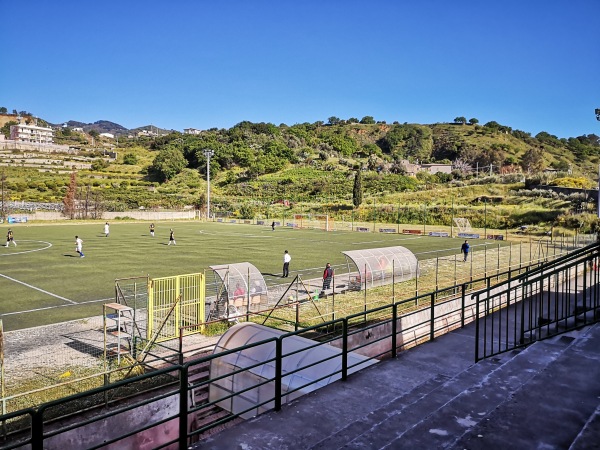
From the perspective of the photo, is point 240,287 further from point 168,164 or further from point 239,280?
point 168,164

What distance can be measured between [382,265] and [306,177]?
340 ft

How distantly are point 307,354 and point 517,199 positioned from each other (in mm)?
78190

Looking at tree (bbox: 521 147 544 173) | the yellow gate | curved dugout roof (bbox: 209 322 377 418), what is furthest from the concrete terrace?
tree (bbox: 521 147 544 173)

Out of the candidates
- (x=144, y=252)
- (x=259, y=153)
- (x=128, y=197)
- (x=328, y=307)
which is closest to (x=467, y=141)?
(x=259, y=153)

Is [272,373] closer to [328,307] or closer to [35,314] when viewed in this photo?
[328,307]

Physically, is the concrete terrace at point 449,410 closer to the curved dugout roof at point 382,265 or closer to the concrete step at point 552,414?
the concrete step at point 552,414

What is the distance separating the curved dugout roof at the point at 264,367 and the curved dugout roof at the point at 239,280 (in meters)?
6.63

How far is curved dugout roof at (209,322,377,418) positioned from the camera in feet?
29.6

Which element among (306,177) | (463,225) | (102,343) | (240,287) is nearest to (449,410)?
(102,343)

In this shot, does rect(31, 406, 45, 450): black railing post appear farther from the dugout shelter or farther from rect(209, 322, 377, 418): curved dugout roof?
the dugout shelter

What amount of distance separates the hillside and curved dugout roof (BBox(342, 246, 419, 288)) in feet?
146

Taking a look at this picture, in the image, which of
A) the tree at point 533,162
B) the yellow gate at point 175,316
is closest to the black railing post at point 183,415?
the yellow gate at point 175,316

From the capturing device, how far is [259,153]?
153125 mm

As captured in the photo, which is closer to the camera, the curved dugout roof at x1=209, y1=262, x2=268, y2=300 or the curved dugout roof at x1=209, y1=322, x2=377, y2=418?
the curved dugout roof at x1=209, y1=322, x2=377, y2=418
